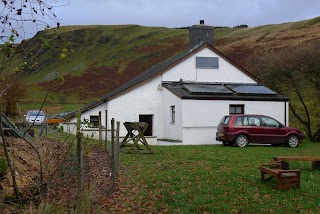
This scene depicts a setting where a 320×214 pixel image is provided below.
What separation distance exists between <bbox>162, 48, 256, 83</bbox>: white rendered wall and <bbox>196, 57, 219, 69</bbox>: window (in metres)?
0.20

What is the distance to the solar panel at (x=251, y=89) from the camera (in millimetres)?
29406

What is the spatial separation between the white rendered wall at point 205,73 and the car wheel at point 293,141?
29.3 feet

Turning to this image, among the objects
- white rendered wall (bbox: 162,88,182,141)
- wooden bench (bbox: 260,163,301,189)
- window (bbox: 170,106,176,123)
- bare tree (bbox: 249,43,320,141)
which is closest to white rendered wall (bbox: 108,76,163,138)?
white rendered wall (bbox: 162,88,182,141)

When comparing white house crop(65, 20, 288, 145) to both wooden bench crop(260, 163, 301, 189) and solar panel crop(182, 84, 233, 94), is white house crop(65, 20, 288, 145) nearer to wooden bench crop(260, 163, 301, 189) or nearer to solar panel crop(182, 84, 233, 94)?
solar panel crop(182, 84, 233, 94)

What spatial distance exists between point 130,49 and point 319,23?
4620 centimetres

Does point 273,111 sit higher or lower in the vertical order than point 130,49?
lower

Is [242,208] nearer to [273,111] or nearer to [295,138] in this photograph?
[295,138]

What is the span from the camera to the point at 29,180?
8.55 m

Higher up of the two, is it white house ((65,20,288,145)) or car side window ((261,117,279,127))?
white house ((65,20,288,145))

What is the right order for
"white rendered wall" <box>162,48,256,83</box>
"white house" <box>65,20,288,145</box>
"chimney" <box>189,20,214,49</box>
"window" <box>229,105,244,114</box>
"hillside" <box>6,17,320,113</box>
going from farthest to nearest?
"hillside" <box>6,17,320,113</box>, "chimney" <box>189,20,214,49</box>, "white rendered wall" <box>162,48,256,83</box>, "window" <box>229,105,244,114</box>, "white house" <box>65,20,288,145</box>

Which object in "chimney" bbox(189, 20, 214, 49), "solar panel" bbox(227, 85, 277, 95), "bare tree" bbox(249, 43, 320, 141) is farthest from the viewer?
"chimney" bbox(189, 20, 214, 49)

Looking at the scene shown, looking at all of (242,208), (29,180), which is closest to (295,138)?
(242,208)

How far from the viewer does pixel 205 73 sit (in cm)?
3167

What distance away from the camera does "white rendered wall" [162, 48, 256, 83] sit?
31.3 meters
